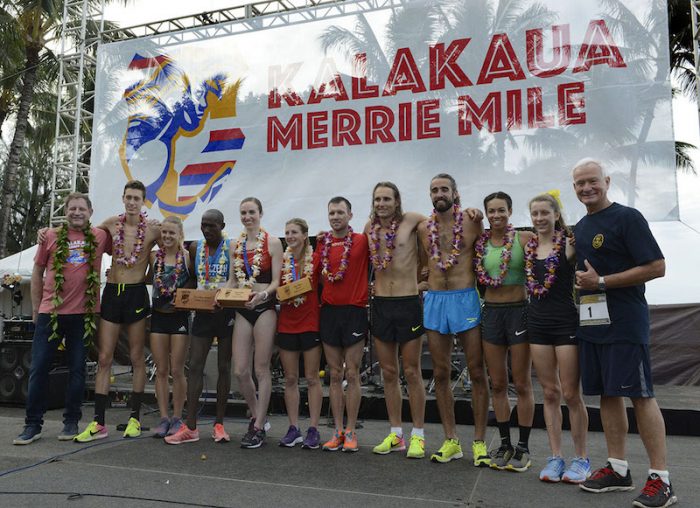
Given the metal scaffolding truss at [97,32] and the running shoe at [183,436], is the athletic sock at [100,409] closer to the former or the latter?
the running shoe at [183,436]

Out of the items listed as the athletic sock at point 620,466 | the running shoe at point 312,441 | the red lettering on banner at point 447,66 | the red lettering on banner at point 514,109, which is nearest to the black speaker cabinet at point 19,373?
the running shoe at point 312,441

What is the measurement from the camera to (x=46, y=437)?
14.1 feet

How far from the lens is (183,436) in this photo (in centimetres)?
409

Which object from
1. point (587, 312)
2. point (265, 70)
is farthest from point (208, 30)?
point (587, 312)

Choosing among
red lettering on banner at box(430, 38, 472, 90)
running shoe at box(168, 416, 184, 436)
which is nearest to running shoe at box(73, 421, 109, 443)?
running shoe at box(168, 416, 184, 436)

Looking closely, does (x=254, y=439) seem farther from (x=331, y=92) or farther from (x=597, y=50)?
(x=597, y=50)

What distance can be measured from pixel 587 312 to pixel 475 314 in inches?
30.3

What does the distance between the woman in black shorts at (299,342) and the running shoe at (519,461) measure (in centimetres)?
134

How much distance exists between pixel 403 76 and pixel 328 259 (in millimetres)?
4196

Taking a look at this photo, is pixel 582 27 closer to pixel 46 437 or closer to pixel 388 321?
pixel 388 321

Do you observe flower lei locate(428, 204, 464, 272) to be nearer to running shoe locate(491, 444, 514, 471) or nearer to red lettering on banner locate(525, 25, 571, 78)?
running shoe locate(491, 444, 514, 471)

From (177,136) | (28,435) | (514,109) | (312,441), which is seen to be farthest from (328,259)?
(177,136)

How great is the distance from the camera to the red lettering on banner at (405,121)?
284 inches

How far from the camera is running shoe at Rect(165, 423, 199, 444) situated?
4043 millimetres
